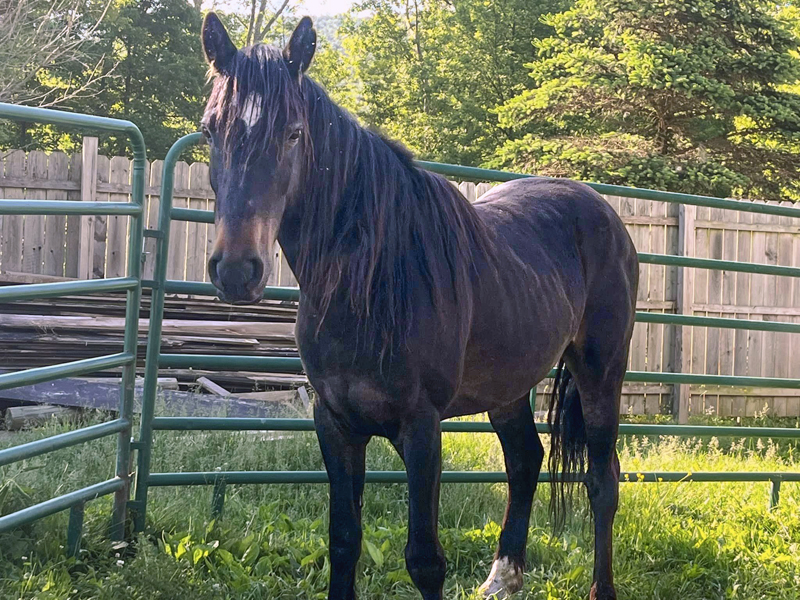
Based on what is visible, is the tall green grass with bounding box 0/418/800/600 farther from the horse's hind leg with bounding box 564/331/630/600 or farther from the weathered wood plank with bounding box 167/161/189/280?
the weathered wood plank with bounding box 167/161/189/280

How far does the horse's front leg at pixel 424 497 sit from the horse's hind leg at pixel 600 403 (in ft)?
3.49

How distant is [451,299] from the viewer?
2588 millimetres

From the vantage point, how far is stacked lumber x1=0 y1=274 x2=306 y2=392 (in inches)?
268

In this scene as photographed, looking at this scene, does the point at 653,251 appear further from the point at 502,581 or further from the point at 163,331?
the point at 502,581

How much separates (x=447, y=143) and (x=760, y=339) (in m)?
10.1

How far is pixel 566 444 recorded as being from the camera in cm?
357

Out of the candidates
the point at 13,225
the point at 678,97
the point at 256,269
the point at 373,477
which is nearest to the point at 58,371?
the point at 256,269

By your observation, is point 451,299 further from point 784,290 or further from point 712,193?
point 712,193

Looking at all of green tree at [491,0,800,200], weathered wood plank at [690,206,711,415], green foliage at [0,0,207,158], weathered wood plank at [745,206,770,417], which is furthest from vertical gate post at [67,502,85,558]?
green foliage at [0,0,207,158]

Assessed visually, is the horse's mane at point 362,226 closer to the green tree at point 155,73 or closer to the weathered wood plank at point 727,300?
the weathered wood plank at point 727,300

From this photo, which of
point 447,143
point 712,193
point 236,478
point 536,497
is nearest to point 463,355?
point 236,478

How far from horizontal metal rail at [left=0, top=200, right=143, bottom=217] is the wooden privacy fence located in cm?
426

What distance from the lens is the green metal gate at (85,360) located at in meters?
2.56

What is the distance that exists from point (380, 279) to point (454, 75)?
16280 mm
